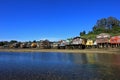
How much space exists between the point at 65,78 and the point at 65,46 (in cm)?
13616

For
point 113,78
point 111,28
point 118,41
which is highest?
point 111,28

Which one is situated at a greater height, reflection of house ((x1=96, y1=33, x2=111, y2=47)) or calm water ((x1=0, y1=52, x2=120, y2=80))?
reflection of house ((x1=96, y1=33, x2=111, y2=47))

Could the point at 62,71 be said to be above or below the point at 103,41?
below

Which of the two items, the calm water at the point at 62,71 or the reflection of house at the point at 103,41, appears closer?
the calm water at the point at 62,71

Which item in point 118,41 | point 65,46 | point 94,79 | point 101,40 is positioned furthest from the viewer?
point 65,46

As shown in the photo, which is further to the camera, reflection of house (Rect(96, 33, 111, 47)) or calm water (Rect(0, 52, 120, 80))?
reflection of house (Rect(96, 33, 111, 47))

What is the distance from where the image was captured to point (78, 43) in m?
154

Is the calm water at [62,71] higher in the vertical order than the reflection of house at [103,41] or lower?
lower

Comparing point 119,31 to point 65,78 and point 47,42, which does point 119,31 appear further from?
point 65,78

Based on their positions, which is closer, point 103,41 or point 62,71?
point 62,71

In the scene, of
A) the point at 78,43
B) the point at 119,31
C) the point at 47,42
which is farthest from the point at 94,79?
the point at 47,42

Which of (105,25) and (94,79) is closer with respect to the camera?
(94,79)

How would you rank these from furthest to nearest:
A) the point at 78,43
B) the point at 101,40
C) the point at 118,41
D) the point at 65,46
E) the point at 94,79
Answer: the point at 65,46, the point at 78,43, the point at 101,40, the point at 118,41, the point at 94,79

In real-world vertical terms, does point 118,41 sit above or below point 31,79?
above
